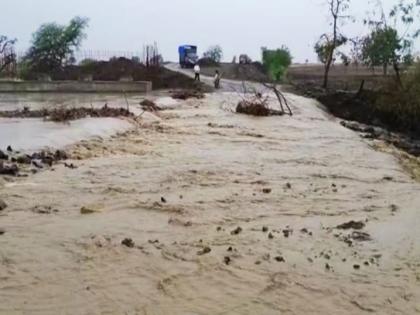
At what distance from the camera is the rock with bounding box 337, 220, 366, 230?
761 centimetres

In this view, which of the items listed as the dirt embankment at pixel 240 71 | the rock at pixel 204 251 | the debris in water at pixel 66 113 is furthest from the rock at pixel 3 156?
the dirt embankment at pixel 240 71

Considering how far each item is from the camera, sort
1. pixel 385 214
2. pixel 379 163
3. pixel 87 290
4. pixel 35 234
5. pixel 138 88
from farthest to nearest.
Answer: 1. pixel 138 88
2. pixel 379 163
3. pixel 385 214
4. pixel 35 234
5. pixel 87 290

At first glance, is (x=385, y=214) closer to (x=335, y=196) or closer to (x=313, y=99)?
(x=335, y=196)

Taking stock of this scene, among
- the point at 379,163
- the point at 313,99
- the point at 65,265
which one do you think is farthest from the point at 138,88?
the point at 65,265

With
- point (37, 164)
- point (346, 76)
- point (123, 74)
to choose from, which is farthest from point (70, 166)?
point (346, 76)

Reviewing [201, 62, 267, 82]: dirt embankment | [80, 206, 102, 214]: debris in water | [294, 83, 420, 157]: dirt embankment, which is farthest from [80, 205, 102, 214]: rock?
[201, 62, 267, 82]: dirt embankment

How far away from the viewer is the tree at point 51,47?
43.5 metres

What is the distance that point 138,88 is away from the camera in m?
36.6

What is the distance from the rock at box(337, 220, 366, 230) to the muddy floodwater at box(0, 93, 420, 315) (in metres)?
0.03

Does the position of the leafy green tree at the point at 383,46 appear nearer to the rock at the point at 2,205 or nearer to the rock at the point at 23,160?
the rock at the point at 23,160

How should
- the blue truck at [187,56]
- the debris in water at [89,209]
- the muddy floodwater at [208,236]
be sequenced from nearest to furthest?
the muddy floodwater at [208,236], the debris in water at [89,209], the blue truck at [187,56]

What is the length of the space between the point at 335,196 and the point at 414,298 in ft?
13.8

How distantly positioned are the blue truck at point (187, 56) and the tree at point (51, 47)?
44.8ft

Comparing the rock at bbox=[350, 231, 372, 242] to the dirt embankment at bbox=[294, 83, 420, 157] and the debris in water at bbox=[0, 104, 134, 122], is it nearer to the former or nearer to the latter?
the debris in water at bbox=[0, 104, 134, 122]
